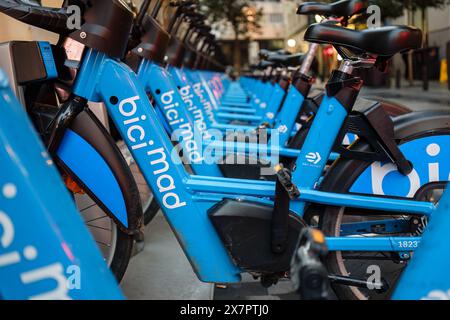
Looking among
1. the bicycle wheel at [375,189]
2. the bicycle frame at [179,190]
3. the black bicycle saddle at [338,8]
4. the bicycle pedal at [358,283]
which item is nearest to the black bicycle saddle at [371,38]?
the bicycle wheel at [375,189]

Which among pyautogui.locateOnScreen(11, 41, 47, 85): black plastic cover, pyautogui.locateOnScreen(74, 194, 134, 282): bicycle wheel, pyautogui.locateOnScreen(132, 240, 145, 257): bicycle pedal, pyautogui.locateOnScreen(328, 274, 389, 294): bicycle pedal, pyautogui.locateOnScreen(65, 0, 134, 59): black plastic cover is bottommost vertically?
pyautogui.locateOnScreen(132, 240, 145, 257): bicycle pedal

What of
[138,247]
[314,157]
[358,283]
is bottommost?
[138,247]

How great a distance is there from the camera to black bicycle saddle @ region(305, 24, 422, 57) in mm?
1595

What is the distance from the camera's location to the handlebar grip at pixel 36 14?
59.7 inches

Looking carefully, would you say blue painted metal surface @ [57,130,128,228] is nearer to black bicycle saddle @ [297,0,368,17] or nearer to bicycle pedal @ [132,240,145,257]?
bicycle pedal @ [132,240,145,257]

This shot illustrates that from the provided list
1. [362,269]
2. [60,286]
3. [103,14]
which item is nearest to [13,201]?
[60,286]

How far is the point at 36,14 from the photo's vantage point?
1542mm

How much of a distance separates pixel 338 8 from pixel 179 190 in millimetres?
1407

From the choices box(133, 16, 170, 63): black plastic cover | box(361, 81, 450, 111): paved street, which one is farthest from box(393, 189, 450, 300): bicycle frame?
box(133, 16, 170, 63): black plastic cover

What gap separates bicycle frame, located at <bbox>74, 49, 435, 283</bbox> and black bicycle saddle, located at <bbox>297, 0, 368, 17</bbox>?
3.74ft

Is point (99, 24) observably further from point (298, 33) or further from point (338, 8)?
point (298, 33)

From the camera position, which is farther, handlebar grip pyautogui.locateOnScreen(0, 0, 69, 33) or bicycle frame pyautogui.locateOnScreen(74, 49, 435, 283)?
bicycle frame pyautogui.locateOnScreen(74, 49, 435, 283)

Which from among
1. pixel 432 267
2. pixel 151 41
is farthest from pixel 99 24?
pixel 432 267

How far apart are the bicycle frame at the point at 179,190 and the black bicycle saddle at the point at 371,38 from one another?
512 millimetres
